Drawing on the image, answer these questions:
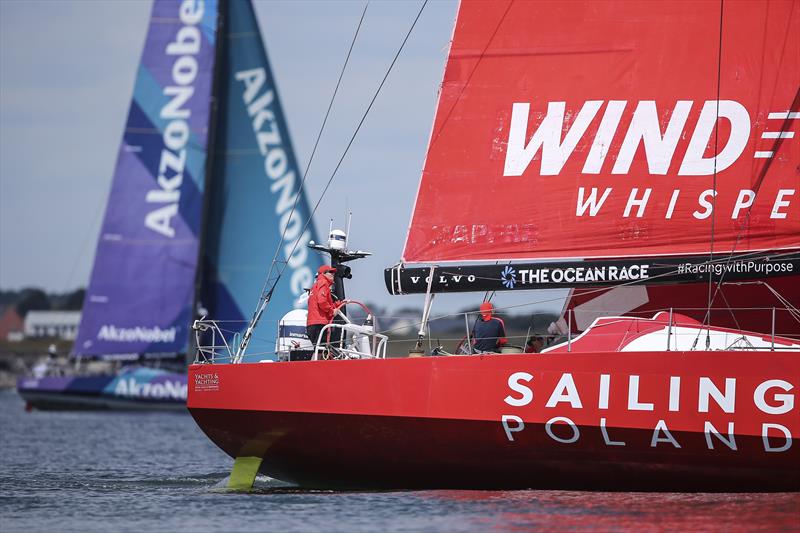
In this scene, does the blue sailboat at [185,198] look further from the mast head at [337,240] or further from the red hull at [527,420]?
the red hull at [527,420]

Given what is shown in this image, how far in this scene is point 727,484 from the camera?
1248 cm

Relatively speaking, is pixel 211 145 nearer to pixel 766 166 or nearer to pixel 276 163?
pixel 276 163

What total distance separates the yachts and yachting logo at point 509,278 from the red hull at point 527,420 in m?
1.01

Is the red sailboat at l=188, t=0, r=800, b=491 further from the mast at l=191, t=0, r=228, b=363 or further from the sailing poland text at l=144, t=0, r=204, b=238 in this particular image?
the sailing poland text at l=144, t=0, r=204, b=238

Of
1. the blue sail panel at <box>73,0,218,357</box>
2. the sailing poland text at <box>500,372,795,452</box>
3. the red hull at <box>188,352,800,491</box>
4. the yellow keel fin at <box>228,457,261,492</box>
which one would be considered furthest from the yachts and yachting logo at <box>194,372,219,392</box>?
the blue sail panel at <box>73,0,218,357</box>

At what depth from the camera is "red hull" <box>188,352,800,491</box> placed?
1217 cm

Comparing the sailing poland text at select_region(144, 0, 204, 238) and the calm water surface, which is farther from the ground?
the sailing poland text at select_region(144, 0, 204, 238)

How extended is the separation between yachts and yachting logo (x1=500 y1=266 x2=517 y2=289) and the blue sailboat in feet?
69.5

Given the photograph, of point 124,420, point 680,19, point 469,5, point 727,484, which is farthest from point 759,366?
point 124,420

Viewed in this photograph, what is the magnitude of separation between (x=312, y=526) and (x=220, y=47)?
1033 inches

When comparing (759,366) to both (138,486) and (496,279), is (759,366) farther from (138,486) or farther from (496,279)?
(138,486)

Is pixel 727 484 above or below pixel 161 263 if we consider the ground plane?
below

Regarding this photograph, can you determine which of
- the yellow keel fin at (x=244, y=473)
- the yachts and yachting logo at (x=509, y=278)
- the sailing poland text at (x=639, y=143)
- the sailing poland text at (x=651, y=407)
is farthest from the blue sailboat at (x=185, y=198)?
the sailing poland text at (x=651, y=407)

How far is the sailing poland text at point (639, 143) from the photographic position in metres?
13.5
